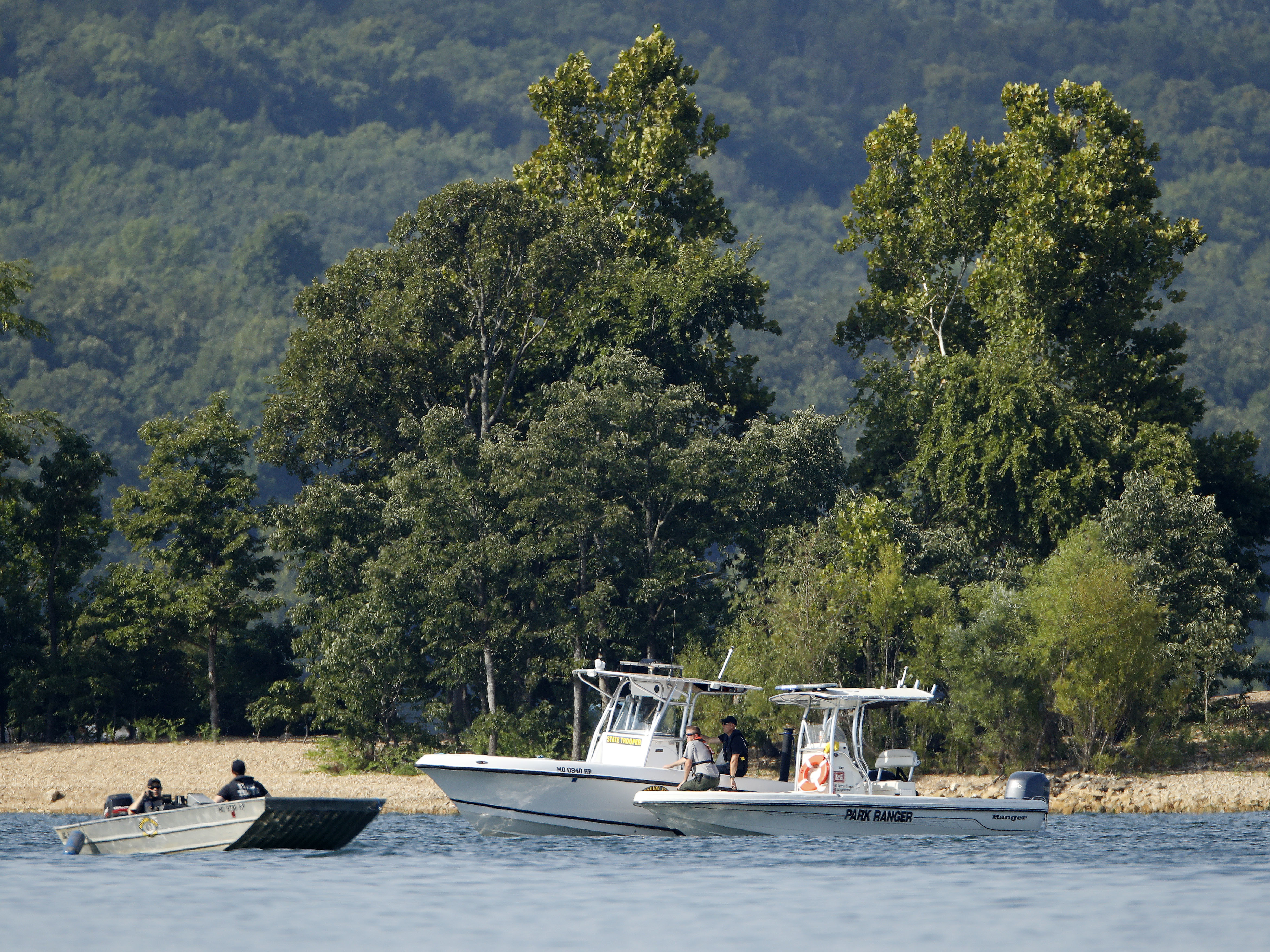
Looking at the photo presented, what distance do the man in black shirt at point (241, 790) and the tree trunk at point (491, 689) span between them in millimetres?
19362

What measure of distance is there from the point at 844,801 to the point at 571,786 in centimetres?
543

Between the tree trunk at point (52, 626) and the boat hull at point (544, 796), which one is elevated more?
the tree trunk at point (52, 626)

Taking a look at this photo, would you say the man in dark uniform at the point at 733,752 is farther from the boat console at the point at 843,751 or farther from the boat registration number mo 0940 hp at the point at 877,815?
the boat registration number mo 0940 hp at the point at 877,815

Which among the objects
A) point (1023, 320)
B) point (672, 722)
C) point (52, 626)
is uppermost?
point (1023, 320)

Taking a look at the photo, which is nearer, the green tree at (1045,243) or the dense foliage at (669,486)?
the dense foliage at (669,486)

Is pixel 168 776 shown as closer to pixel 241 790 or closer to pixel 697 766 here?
pixel 241 790

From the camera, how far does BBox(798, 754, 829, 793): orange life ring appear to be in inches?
1187

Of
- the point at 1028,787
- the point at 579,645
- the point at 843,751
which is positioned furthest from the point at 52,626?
the point at 1028,787

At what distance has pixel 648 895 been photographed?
2273 centimetres

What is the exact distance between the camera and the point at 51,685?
49.6 meters

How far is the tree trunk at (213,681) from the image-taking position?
50219mm

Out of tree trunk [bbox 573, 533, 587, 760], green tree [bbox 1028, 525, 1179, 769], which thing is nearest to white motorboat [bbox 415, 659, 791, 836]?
tree trunk [bbox 573, 533, 587, 760]

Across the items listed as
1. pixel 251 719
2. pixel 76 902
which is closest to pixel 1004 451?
pixel 251 719

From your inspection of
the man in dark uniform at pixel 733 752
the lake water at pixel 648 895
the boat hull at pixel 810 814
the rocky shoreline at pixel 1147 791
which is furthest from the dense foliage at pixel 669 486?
the lake water at pixel 648 895
